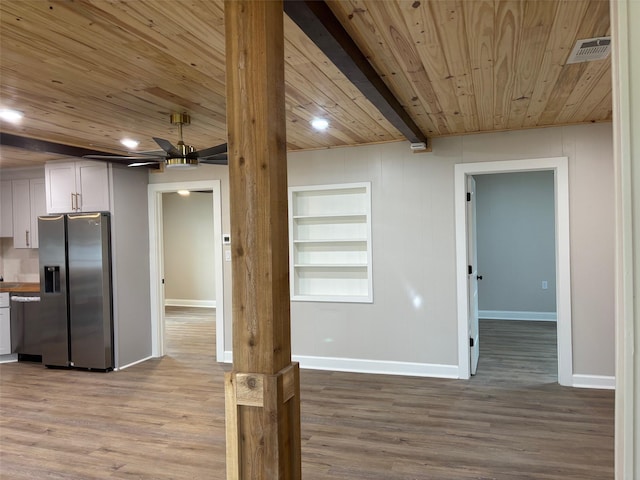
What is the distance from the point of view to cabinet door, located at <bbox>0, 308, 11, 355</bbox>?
530 centimetres

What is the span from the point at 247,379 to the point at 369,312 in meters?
3.35

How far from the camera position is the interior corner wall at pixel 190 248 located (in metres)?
9.12

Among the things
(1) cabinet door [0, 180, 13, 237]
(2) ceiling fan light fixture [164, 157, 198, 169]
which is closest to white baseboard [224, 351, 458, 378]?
(2) ceiling fan light fixture [164, 157, 198, 169]

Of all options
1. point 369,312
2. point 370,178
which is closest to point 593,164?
point 370,178

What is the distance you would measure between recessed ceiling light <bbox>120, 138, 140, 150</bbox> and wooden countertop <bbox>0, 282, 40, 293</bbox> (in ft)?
7.00

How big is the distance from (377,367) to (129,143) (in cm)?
328

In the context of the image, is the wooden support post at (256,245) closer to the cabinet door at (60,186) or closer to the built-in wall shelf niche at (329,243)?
the built-in wall shelf niche at (329,243)

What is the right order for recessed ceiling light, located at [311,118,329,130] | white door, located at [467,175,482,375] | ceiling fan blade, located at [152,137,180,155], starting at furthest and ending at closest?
white door, located at [467,175,482,375], recessed ceiling light, located at [311,118,329,130], ceiling fan blade, located at [152,137,180,155]

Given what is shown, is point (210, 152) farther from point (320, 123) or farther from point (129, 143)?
point (129, 143)

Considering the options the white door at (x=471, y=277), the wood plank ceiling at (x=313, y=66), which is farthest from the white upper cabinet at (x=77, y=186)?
the white door at (x=471, y=277)

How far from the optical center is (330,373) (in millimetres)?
4586

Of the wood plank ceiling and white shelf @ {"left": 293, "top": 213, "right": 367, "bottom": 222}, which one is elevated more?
the wood plank ceiling

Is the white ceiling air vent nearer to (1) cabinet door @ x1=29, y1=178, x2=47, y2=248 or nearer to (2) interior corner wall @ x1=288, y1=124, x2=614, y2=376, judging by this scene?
(2) interior corner wall @ x1=288, y1=124, x2=614, y2=376

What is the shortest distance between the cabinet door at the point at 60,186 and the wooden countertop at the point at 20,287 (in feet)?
3.06
